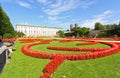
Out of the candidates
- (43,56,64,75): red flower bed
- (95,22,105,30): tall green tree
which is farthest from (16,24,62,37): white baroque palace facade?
(43,56,64,75): red flower bed

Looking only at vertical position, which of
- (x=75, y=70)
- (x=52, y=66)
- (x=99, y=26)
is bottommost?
(x=75, y=70)

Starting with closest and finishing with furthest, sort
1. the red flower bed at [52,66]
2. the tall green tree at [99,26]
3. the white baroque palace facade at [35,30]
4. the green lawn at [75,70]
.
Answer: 1. the green lawn at [75,70]
2. the red flower bed at [52,66]
3. the tall green tree at [99,26]
4. the white baroque palace facade at [35,30]

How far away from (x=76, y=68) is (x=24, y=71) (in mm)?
1829

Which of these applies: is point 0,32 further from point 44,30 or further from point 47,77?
point 44,30

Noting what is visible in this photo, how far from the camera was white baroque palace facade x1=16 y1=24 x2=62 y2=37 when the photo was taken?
97.9 meters

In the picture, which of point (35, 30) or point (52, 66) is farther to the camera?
point (35, 30)

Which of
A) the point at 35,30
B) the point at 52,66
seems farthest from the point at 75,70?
the point at 35,30

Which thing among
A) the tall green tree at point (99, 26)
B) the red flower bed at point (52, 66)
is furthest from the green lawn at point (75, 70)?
the tall green tree at point (99, 26)

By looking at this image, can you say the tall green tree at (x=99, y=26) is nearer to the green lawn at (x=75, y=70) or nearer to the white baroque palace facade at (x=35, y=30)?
the white baroque palace facade at (x=35, y=30)

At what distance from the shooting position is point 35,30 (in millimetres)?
104125

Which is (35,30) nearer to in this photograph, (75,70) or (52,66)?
(52,66)

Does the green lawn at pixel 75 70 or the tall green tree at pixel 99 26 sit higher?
the tall green tree at pixel 99 26

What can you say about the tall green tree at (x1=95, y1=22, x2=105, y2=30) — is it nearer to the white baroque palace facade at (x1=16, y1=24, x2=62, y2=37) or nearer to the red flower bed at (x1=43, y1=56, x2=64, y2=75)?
the white baroque palace facade at (x1=16, y1=24, x2=62, y2=37)

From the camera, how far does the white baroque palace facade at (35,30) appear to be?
9791 cm
